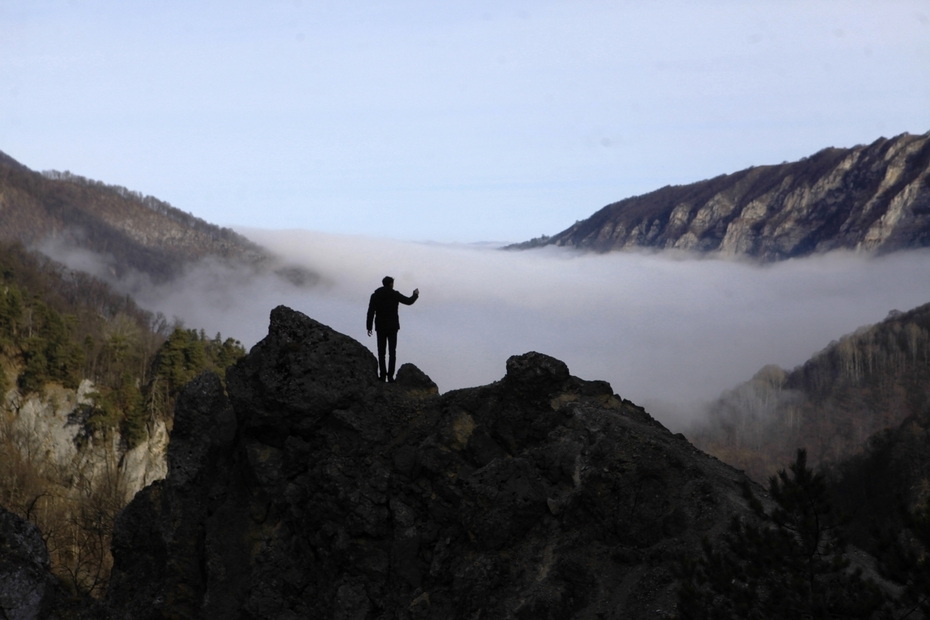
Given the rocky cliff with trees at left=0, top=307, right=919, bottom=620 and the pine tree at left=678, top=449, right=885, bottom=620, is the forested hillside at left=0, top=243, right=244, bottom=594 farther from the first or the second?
the pine tree at left=678, top=449, right=885, bottom=620

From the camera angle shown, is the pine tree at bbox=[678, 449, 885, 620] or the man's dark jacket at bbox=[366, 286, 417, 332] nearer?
the pine tree at bbox=[678, 449, 885, 620]

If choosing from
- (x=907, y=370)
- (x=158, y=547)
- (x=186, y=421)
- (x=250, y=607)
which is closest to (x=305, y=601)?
(x=250, y=607)

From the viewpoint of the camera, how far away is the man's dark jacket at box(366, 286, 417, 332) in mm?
16953

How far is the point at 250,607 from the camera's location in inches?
532

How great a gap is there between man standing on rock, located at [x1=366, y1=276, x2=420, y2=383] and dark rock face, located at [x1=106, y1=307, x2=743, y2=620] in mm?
660

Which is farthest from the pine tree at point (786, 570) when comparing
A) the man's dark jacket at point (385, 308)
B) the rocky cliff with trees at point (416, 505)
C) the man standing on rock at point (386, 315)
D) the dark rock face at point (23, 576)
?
the dark rock face at point (23, 576)

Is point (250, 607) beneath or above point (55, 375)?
above

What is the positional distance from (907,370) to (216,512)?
20830 cm

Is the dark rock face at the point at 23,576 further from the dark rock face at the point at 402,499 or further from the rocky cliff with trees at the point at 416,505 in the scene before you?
the dark rock face at the point at 402,499

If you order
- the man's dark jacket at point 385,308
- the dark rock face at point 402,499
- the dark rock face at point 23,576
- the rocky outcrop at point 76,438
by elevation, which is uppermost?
the man's dark jacket at point 385,308

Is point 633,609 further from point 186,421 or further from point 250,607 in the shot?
point 186,421

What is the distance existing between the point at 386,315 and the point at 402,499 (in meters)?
4.31

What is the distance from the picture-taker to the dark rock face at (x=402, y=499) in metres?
12.1

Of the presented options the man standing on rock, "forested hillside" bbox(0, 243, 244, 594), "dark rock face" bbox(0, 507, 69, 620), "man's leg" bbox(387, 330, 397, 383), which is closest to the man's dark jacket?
the man standing on rock
